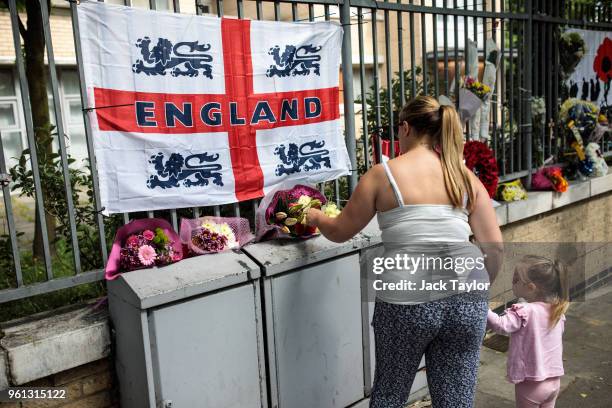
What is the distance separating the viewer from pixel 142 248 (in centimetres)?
288

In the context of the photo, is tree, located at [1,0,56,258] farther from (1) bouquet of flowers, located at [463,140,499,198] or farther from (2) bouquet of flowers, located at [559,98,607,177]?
(2) bouquet of flowers, located at [559,98,607,177]

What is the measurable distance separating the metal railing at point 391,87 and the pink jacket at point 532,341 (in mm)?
1511

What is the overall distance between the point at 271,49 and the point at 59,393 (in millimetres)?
2257

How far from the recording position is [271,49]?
3551 mm

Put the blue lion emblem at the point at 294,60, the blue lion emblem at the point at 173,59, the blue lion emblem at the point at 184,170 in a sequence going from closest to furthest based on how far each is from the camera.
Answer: the blue lion emblem at the point at 173,59 → the blue lion emblem at the point at 184,170 → the blue lion emblem at the point at 294,60

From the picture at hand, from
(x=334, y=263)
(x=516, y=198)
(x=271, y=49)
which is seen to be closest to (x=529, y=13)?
(x=516, y=198)

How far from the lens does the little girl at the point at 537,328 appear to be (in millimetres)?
2982

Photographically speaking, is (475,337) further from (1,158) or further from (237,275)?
(1,158)

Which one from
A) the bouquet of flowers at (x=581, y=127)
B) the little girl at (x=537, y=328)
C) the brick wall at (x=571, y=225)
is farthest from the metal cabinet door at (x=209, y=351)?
the bouquet of flowers at (x=581, y=127)

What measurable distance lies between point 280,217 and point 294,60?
1.08m

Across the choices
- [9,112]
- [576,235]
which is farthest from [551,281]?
[9,112]

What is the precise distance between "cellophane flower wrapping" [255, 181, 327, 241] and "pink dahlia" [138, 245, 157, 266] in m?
0.68

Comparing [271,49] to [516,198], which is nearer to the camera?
[271,49]

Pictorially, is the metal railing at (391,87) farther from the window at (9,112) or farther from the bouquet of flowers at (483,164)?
the window at (9,112)
